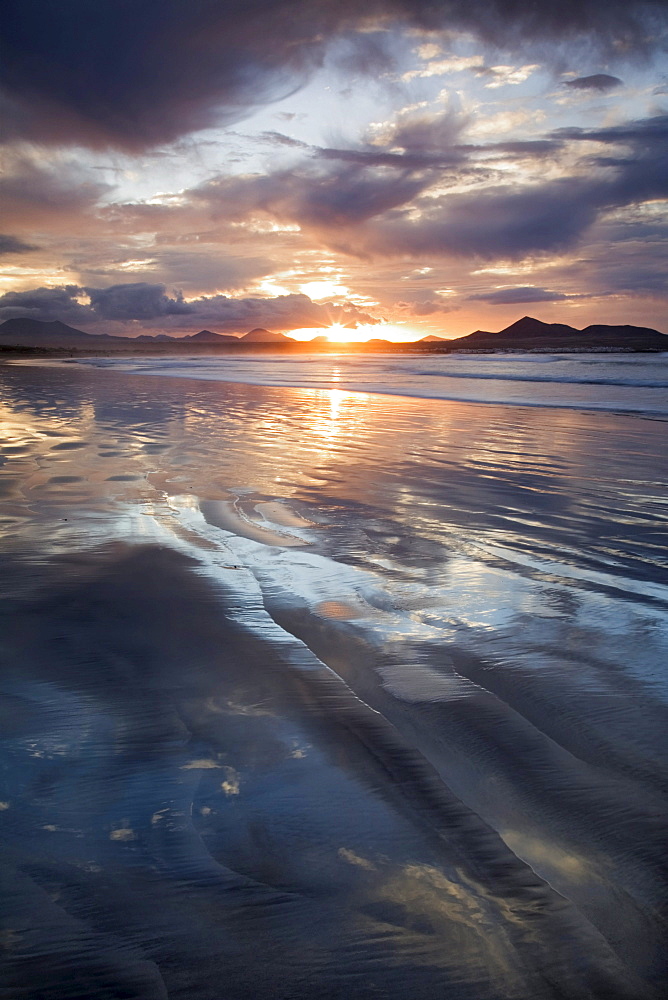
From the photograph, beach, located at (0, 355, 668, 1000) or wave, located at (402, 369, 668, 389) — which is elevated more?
wave, located at (402, 369, 668, 389)

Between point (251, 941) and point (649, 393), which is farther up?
point (649, 393)

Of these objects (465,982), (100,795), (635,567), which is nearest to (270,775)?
(100,795)

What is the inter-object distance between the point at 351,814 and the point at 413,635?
112 cm

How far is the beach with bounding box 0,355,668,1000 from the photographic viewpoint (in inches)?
52.6

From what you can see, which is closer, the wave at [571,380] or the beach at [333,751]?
the beach at [333,751]

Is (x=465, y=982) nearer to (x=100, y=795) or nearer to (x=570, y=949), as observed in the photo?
(x=570, y=949)

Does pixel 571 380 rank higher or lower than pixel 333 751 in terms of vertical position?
higher

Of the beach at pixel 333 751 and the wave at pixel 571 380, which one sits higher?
the wave at pixel 571 380

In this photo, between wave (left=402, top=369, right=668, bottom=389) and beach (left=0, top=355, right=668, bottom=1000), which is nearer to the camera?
beach (left=0, top=355, right=668, bottom=1000)

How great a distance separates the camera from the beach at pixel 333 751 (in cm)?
134

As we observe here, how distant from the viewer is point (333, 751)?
199 centimetres

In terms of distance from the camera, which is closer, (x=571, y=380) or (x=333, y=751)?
(x=333, y=751)

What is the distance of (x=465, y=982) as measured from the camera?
1280 millimetres

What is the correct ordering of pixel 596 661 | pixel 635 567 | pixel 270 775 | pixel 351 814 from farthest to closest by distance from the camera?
1. pixel 635 567
2. pixel 596 661
3. pixel 270 775
4. pixel 351 814
